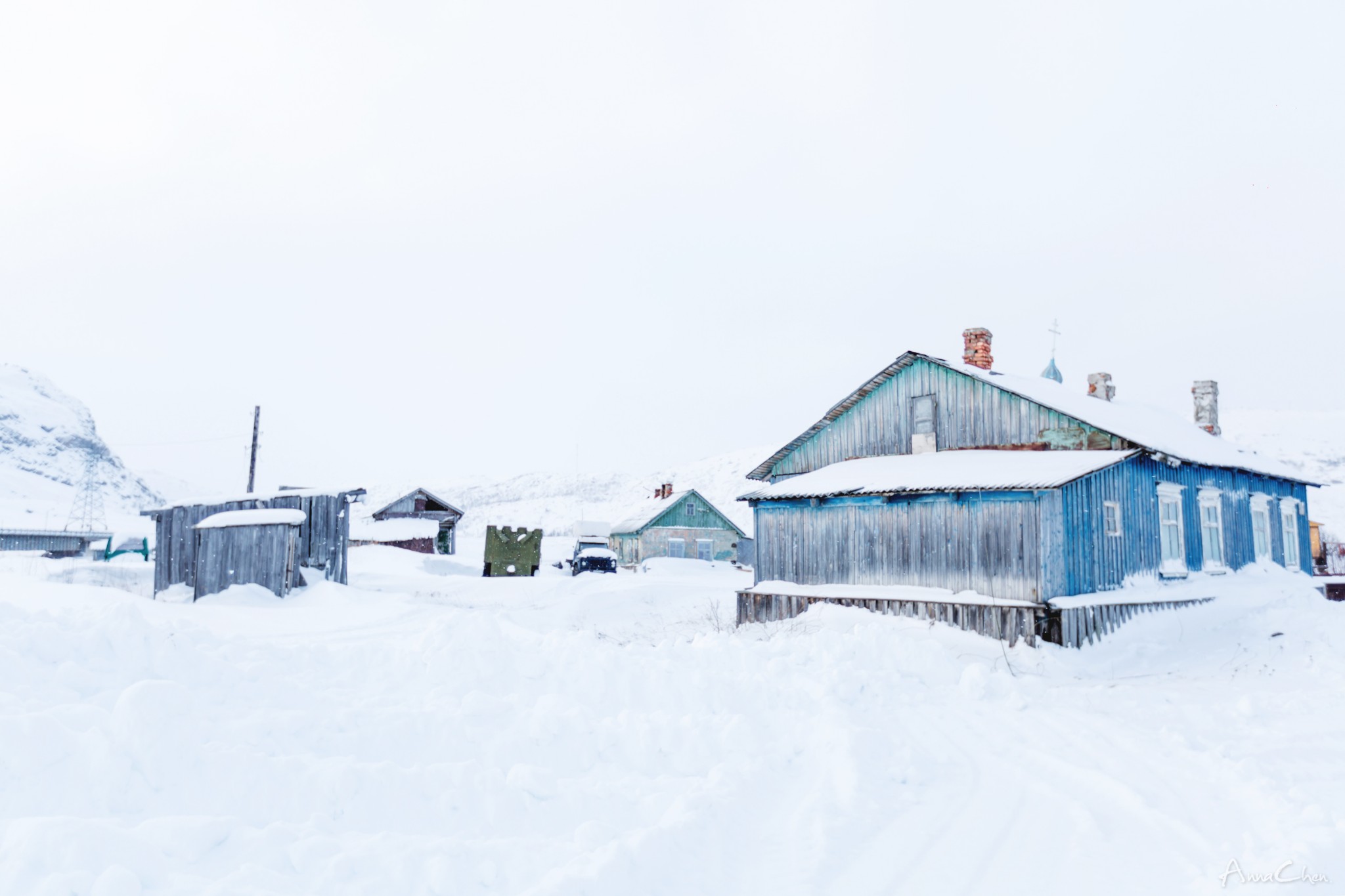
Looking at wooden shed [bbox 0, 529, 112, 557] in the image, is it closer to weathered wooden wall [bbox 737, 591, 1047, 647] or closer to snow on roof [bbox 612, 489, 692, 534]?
snow on roof [bbox 612, 489, 692, 534]

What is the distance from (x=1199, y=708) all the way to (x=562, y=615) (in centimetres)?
1534

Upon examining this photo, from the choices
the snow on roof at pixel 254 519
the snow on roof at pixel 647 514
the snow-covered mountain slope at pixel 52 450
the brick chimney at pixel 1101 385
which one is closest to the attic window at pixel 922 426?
the brick chimney at pixel 1101 385

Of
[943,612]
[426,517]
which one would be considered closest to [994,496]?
[943,612]

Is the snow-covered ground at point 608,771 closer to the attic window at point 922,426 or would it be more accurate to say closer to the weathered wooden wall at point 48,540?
the attic window at point 922,426

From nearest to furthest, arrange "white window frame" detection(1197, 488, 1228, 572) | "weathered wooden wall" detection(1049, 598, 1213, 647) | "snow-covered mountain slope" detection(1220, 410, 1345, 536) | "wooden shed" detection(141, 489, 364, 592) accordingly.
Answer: "weathered wooden wall" detection(1049, 598, 1213, 647)
"white window frame" detection(1197, 488, 1228, 572)
"wooden shed" detection(141, 489, 364, 592)
"snow-covered mountain slope" detection(1220, 410, 1345, 536)

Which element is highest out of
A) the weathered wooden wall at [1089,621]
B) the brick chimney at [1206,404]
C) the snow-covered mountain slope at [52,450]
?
the snow-covered mountain slope at [52,450]

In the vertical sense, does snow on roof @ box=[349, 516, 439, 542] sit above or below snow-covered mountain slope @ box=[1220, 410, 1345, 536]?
below

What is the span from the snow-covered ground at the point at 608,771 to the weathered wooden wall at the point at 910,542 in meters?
4.92

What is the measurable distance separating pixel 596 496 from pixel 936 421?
14789 centimetres

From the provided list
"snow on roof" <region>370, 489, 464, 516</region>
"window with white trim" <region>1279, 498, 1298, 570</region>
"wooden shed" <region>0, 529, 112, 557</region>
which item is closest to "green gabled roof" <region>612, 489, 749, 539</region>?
"snow on roof" <region>370, 489, 464, 516</region>

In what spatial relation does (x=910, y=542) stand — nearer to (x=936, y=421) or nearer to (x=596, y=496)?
(x=936, y=421)

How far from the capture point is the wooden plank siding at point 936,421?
17266 mm

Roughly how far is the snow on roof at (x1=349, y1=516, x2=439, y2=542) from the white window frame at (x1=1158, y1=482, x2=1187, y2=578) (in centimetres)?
3997

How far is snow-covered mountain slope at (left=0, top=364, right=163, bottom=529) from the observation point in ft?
277
